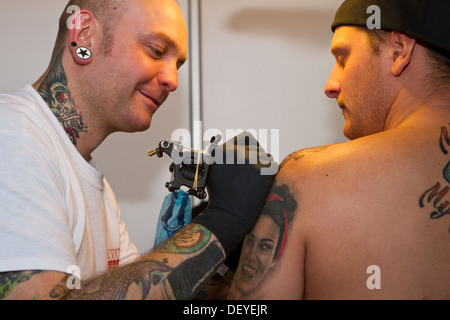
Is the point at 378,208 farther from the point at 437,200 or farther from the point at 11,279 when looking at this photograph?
the point at 11,279

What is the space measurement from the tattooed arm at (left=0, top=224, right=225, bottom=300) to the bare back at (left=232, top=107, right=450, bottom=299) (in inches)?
5.3

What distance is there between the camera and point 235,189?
42.4 inches

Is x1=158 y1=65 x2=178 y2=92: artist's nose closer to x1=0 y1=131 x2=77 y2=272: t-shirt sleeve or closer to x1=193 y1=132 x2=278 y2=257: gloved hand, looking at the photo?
x1=193 y1=132 x2=278 y2=257: gloved hand

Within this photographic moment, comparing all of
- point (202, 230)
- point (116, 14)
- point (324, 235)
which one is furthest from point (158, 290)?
point (116, 14)

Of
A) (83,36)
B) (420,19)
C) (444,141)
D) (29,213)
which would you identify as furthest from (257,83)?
(29,213)

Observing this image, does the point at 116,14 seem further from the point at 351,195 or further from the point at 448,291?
the point at 448,291

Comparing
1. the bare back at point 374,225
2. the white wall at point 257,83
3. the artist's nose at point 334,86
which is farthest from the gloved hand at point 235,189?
the white wall at point 257,83

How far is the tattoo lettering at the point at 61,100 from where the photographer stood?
4.17ft

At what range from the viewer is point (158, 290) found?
929mm

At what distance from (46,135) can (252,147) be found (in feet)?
1.72

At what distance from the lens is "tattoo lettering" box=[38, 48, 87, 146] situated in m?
1.27

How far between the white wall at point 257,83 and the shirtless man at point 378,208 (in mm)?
830

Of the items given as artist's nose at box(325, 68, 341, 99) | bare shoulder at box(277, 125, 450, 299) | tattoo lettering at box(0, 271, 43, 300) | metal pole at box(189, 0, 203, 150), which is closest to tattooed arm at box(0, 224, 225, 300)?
tattoo lettering at box(0, 271, 43, 300)

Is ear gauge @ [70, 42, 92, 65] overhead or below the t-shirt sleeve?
overhead
